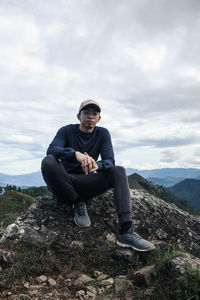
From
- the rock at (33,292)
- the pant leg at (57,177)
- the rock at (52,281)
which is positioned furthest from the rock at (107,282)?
the pant leg at (57,177)

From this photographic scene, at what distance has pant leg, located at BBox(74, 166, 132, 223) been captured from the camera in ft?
20.0

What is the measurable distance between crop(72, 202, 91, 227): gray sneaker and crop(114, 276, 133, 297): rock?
2.13 meters

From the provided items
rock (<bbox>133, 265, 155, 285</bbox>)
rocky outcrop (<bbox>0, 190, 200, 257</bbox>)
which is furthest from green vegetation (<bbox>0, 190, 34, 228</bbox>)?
rock (<bbox>133, 265, 155, 285</bbox>)

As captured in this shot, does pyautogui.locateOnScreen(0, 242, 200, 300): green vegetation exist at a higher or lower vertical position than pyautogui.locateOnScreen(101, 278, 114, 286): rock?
higher

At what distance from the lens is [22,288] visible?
4953mm

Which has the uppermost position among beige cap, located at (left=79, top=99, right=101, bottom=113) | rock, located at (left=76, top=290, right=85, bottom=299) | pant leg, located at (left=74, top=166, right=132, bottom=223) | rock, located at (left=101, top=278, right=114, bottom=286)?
beige cap, located at (left=79, top=99, right=101, bottom=113)

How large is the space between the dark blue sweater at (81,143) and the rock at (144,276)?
9.91 feet

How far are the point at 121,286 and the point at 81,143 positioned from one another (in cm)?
411

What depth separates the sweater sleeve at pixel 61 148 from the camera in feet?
22.0

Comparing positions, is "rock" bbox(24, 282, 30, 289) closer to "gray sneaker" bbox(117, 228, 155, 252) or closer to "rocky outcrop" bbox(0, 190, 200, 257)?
"rocky outcrop" bbox(0, 190, 200, 257)

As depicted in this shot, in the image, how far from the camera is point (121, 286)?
16.3 ft

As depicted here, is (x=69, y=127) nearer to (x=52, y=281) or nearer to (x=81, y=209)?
(x=81, y=209)

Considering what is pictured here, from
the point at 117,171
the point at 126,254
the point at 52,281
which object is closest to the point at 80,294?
the point at 52,281

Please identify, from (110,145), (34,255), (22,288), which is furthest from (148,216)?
(22,288)
